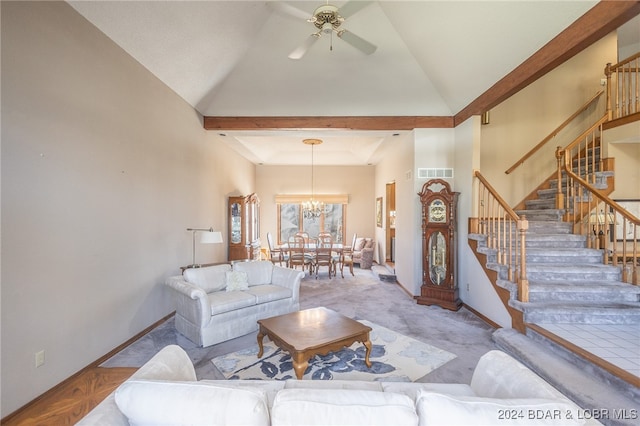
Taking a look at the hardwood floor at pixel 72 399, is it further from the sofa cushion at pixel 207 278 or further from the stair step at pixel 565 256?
the stair step at pixel 565 256

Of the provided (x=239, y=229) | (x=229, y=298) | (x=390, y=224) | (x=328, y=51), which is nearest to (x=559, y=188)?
(x=390, y=224)

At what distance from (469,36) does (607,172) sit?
3.39 metres

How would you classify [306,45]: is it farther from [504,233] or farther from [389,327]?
[389,327]

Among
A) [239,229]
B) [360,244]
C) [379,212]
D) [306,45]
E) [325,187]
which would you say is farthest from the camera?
[325,187]

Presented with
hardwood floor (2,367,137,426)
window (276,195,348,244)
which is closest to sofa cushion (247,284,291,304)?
hardwood floor (2,367,137,426)

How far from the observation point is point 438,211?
16.4 feet

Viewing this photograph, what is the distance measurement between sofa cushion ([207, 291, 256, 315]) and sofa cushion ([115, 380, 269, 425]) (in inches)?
89.4

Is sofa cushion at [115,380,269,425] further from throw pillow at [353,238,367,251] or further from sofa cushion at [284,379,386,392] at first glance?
throw pillow at [353,238,367,251]

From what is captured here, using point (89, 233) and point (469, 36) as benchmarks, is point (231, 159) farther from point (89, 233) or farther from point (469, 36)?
point (469, 36)

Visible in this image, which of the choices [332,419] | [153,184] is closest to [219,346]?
[153,184]

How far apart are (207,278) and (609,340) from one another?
14.4 feet

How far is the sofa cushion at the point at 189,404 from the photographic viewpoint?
1.08 m

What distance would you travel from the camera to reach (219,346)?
133 inches

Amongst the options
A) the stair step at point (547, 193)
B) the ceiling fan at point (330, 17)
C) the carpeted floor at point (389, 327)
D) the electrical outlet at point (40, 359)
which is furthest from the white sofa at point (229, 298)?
the stair step at point (547, 193)
